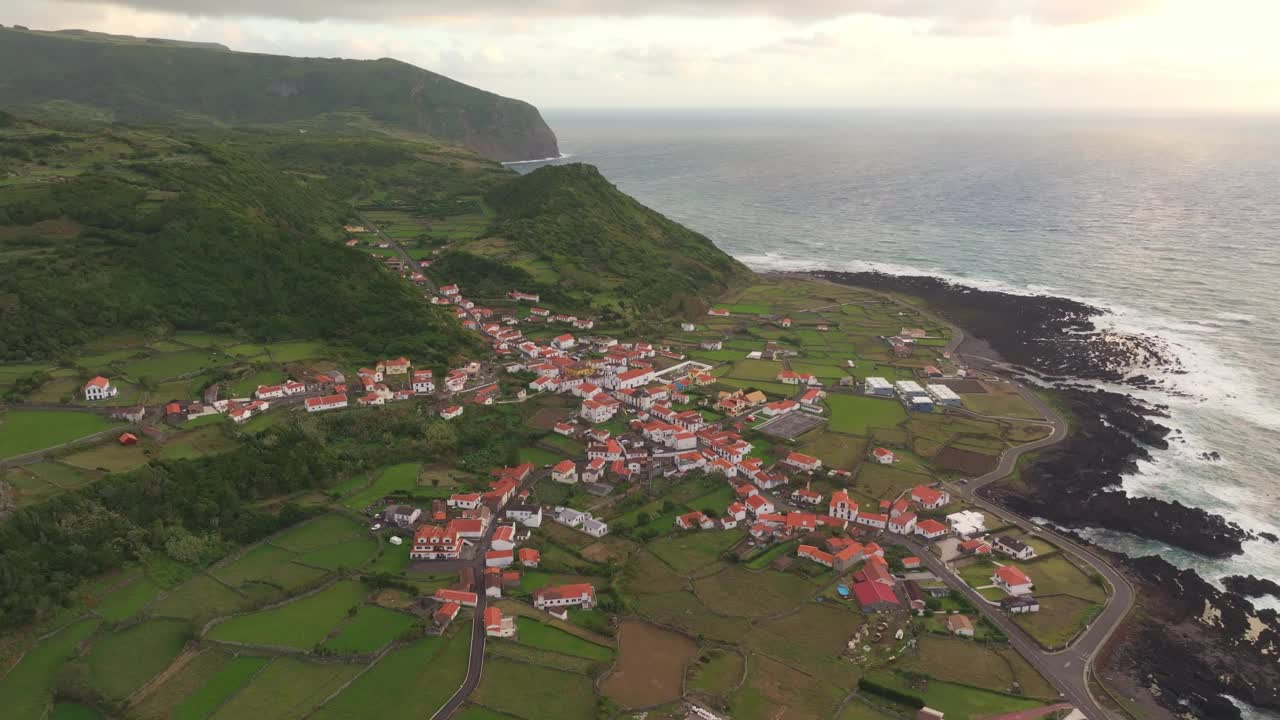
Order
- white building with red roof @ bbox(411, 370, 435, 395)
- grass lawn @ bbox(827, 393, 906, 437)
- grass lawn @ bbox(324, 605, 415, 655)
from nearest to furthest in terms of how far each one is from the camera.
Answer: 1. grass lawn @ bbox(324, 605, 415, 655)
2. white building with red roof @ bbox(411, 370, 435, 395)
3. grass lawn @ bbox(827, 393, 906, 437)

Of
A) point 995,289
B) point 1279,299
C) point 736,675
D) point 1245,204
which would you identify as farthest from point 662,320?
point 1245,204

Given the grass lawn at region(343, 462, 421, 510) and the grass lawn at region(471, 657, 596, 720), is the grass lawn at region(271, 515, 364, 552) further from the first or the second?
the grass lawn at region(471, 657, 596, 720)

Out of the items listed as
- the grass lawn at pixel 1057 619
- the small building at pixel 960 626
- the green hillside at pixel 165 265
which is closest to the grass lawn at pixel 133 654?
the green hillside at pixel 165 265

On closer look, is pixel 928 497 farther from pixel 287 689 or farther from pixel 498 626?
pixel 287 689

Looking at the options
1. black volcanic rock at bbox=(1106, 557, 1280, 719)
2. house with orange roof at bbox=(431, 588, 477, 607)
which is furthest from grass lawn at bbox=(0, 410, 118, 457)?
black volcanic rock at bbox=(1106, 557, 1280, 719)

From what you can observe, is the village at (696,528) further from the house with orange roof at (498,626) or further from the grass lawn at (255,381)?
the grass lawn at (255,381)
